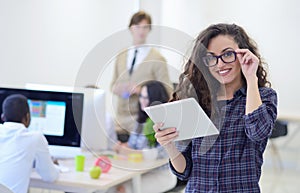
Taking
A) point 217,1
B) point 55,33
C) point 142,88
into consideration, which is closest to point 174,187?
point 142,88

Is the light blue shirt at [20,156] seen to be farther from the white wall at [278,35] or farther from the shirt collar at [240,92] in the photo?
the white wall at [278,35]

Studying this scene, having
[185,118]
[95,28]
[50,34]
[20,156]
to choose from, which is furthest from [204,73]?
[95,28]

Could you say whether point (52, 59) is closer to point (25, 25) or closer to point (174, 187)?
point (25, 25)

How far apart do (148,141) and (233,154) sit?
109 cm

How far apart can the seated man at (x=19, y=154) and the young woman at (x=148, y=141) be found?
44 cm

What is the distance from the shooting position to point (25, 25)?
14.8 ft

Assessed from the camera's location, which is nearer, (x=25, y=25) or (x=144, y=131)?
(x=144, y=131)

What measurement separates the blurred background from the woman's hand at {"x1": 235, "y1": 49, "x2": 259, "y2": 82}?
2.56 metres

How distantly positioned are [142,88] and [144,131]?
54cm

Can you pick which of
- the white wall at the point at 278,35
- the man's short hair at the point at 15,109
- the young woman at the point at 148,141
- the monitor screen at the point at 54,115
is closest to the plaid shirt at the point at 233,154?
the young woman at the point at 148,141

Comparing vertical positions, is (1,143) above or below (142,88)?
below

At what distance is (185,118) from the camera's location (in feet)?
4.59

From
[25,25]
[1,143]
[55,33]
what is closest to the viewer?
[1,143]

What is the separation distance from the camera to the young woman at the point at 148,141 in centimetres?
249
